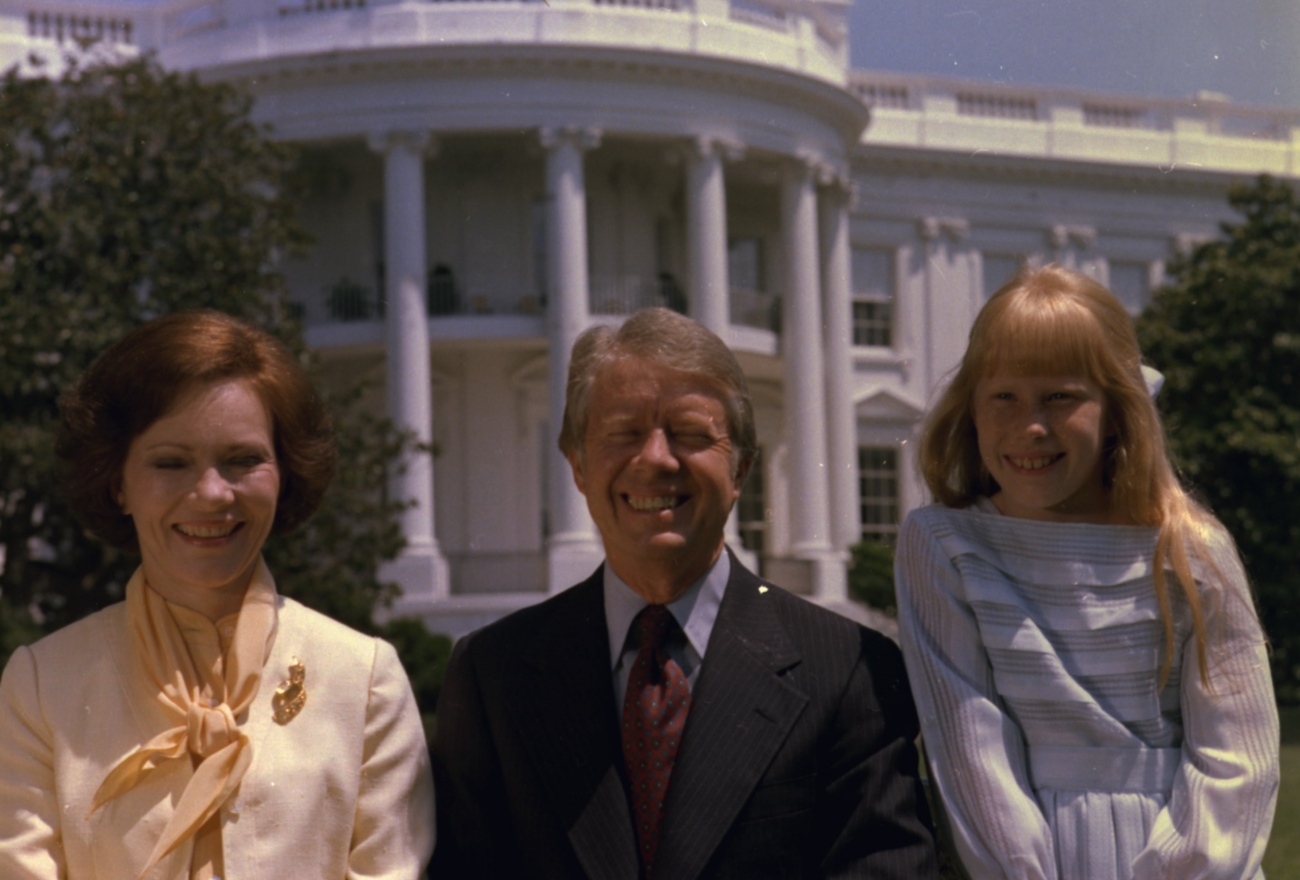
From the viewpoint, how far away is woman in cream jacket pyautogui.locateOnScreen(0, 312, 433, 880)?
3838 mm

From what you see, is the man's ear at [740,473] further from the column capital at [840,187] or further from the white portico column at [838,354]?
the column capital at [840,187]

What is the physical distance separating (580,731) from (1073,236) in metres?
32.9

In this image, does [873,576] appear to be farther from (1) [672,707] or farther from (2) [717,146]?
(1) [672,707]

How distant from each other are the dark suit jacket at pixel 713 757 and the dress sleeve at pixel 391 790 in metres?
0.11

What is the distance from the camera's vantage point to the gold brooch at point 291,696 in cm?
398

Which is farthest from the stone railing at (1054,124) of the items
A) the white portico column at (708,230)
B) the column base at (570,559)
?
the column base at (570,559)

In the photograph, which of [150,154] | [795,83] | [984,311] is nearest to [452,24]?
[795,83]

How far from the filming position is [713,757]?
4000 millimetres

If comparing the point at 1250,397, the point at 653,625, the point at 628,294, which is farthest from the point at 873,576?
the point at 653,625

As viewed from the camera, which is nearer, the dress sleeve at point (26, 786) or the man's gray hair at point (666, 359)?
the dress sleeve at point (26, 786)

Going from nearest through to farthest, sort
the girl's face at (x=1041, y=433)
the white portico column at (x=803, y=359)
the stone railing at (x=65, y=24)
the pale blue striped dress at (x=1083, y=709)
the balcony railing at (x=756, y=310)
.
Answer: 1. the pale blue striped dress at (x=1083, y=709)
2. the girl's face at (x=1041, y=433)
3. the stone railing at (x=65, y=24)
4. the white portico column at (x=803, y=359)
5. the balcony railing at (x=756, y=310)

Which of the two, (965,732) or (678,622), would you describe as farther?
(678,622)

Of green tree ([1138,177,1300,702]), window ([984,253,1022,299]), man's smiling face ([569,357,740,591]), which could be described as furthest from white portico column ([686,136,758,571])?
man's smiling face ([569,357,740,591])

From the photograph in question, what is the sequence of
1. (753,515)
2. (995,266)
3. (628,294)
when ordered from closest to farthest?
(628,294) → (753,515) → (995,266)
